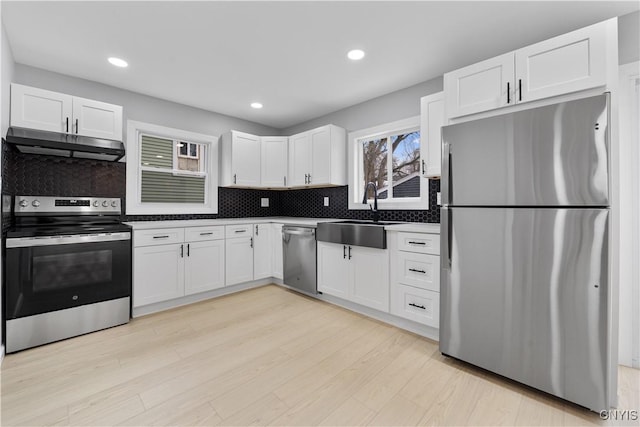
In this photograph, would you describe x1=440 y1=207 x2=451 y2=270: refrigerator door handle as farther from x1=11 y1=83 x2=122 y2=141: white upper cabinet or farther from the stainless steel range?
x1=11 y1=83 x2=122 y2=141: white upper cabinet

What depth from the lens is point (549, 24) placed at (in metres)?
2.07

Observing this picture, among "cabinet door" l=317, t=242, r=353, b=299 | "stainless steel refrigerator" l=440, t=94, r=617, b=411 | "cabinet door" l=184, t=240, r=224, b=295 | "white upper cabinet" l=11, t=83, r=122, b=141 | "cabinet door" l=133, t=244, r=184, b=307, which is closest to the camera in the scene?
"stainless steel refrigerator" l=440, t=94, r=617, b=411

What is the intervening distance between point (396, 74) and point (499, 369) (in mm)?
2663

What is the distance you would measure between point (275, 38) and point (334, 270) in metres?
2.28

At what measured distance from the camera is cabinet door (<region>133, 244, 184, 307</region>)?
2.82 meters

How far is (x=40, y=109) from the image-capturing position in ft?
8.11

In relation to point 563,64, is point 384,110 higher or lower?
higher

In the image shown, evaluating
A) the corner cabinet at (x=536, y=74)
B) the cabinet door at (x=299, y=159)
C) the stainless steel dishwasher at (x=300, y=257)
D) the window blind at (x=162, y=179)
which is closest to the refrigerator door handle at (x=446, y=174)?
the corner cabinet at (x=536, y=74)

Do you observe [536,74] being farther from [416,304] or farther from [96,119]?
[96,119]

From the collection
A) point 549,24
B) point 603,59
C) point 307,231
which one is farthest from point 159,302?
point 549,24

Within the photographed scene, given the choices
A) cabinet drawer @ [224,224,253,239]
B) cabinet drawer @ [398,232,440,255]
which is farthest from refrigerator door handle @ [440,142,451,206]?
cabinet drawer @ [224,224,253,239]

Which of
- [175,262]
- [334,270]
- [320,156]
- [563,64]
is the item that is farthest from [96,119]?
[563,64]

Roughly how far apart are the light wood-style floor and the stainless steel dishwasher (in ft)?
2.69

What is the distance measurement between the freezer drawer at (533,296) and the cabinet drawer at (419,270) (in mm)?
252
